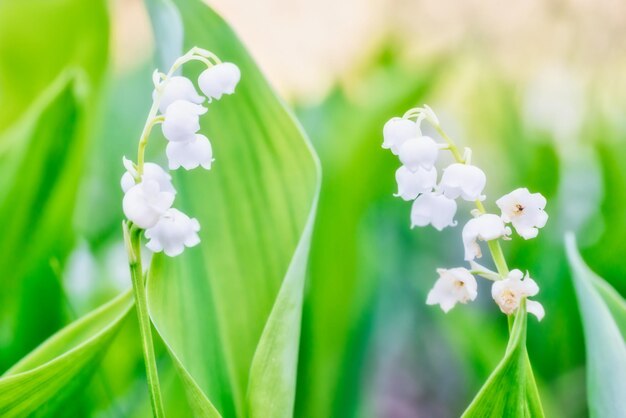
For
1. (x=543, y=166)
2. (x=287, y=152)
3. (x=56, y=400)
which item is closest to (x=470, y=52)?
(x=543, y=166)

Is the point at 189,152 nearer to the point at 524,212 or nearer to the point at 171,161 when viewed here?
the point at 171,161

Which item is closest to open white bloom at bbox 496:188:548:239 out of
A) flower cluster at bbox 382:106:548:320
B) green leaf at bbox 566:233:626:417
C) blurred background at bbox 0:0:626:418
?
flower cluster at bbox 382:106:548:320

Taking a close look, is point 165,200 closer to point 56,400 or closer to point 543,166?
point 56,400

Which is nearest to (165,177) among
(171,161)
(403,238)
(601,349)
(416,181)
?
(171,161)

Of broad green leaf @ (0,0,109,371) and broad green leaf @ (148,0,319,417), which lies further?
broad green leaf @ (0,0,109,371)

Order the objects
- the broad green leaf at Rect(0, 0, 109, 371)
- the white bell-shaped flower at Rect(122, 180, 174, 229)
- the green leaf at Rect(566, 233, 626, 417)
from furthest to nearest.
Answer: the broad green leaf at Rect(0, 0, 109, 371)
the green leaf at Rect(566, 233, 626, 417)
the white bell-shaped flower at Rect(122, 180, 174, 229)

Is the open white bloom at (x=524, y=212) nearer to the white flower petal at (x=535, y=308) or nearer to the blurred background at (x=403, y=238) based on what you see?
the white flower petal at (x=535, y=308)

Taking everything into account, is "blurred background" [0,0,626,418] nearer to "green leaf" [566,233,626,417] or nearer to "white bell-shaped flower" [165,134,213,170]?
"green leaf" [566,233,626,417]
